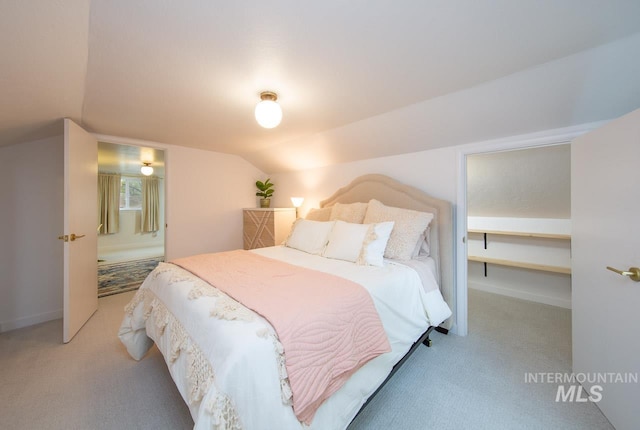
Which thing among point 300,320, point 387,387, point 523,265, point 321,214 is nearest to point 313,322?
point 300,320

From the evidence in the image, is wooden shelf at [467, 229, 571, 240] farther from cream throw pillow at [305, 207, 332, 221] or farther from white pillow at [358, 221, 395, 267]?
cream throw pillow at [305, 207, 332, 221]

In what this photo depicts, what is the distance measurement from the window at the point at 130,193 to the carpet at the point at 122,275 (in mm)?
2329

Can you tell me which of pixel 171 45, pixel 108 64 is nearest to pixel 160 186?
pixel 108 64

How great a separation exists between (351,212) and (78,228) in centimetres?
282

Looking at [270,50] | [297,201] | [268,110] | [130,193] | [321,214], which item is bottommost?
[321,214]

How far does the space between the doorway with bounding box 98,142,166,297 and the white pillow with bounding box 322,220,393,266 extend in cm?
362

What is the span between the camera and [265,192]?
4.32m

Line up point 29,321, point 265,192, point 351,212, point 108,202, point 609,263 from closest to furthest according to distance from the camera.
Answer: point 609,263 < point 29,321 < point 351,212 < point 265,192 < point 108,202

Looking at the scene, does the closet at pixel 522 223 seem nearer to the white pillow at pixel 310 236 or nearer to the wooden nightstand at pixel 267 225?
the white pillow at pixel 310 236

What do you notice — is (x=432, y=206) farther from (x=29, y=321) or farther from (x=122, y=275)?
(x=122, y=275)

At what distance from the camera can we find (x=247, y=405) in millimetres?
860

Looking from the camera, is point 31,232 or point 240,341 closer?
point 240,341

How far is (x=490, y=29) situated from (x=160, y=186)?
7.95 m

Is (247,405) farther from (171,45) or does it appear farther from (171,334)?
(171,45)
